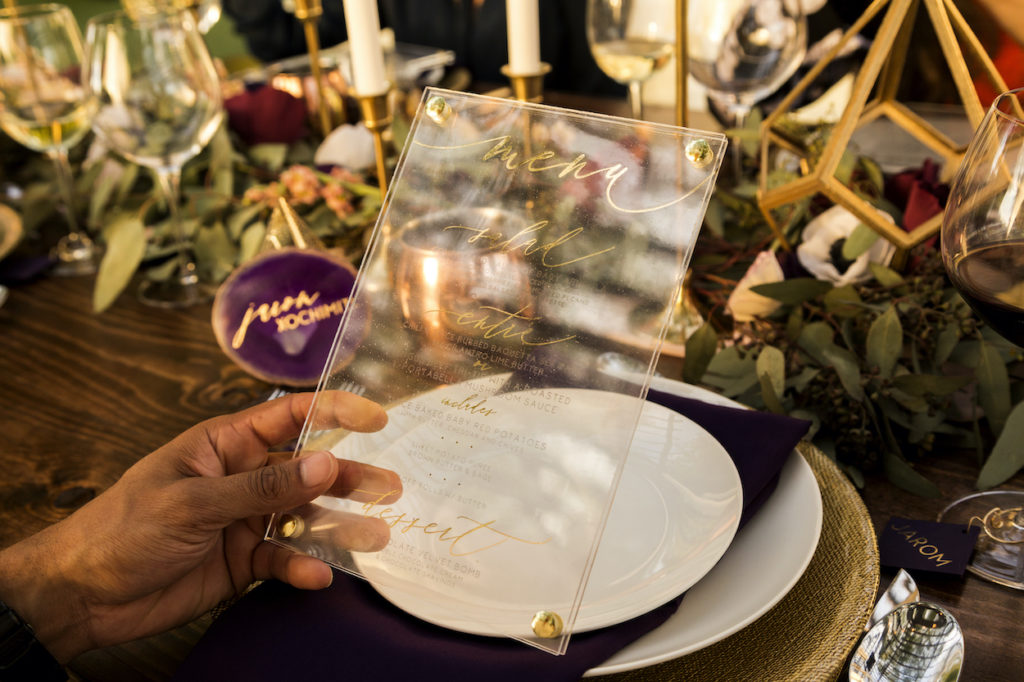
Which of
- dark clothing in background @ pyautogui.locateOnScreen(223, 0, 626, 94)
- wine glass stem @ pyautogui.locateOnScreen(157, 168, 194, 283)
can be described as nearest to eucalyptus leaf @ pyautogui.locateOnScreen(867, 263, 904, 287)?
wine glass stem @ pyautogui.locateOnScreen(157, 168, 194, 283)

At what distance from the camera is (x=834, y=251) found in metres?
0.84

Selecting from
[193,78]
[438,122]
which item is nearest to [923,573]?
[438,122]

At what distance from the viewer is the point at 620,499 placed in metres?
0.57

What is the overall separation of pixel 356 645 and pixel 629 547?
0.17 m

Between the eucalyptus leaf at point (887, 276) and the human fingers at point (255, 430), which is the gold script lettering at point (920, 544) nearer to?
the eucalyptus leaf at point (887, 276)

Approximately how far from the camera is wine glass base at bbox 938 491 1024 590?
A: 566 mm

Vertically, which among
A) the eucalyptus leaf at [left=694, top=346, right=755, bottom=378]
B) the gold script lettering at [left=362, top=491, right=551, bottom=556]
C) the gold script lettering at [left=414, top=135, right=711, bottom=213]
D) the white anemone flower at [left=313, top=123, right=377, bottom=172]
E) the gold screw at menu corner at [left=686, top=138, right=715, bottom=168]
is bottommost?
the eucalyptus leaf at [left=694, top=346, right=755, bottom=378]

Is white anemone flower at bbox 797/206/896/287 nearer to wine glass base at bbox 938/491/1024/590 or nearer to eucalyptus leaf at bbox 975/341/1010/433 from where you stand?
eucalyptus leaf at bbox 975/341/1010/433

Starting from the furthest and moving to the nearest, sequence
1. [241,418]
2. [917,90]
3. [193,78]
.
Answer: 1. [917,90]
2. [193,78]
3. [241,418]

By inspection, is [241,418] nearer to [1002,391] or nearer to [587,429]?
[587,429]

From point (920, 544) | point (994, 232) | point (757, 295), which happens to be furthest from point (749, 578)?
point (757, 295)

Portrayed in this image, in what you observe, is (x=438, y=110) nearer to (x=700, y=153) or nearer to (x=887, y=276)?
(x=700, y=153)

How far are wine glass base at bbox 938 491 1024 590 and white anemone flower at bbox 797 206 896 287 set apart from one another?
0.79 feet

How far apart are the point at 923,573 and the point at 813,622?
0.42 feet
